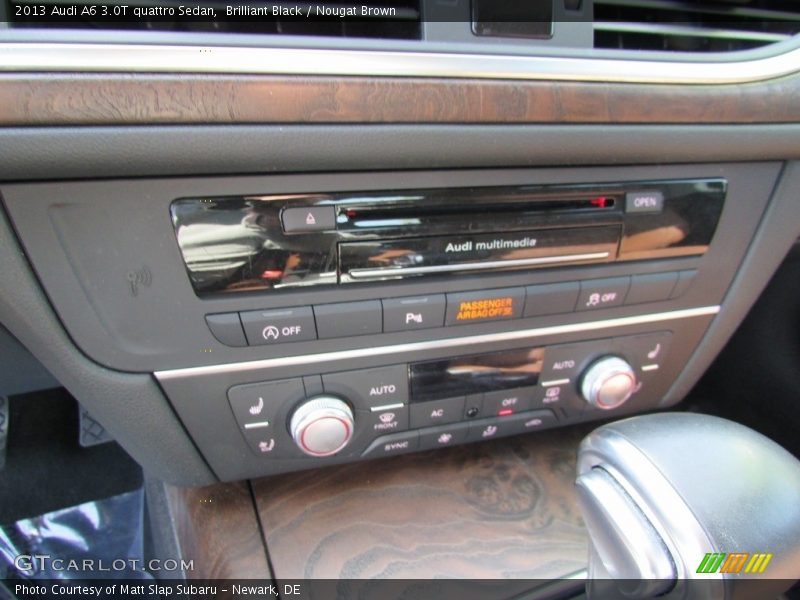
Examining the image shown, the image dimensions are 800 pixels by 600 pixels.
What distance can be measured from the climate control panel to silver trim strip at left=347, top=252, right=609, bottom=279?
113 mm

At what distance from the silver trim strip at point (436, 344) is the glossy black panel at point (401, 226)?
8cm

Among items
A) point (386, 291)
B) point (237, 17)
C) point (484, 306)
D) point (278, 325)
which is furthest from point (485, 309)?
point (237, 17)

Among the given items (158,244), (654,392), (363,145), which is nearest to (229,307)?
(158,244)

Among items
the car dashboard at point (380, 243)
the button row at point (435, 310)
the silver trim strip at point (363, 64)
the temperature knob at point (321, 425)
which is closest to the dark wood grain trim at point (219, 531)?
the car dashboard at point (380, 243)

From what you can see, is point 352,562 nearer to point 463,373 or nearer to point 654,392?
point 463,373

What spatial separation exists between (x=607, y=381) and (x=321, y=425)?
13.6 inches

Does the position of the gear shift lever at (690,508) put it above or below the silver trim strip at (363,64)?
below

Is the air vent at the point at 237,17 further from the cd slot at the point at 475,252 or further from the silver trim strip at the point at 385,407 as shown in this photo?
the silver trim strip at the point at 385,407

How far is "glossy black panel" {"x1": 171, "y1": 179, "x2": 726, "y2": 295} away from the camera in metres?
0.46

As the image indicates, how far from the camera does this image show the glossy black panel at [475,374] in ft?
1.96

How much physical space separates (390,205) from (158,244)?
0.21 m

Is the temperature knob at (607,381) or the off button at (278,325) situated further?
the temperature knob at (607,381)

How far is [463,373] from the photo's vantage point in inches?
24.0

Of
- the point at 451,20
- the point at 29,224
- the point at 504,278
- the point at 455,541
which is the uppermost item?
the point at 451,20
